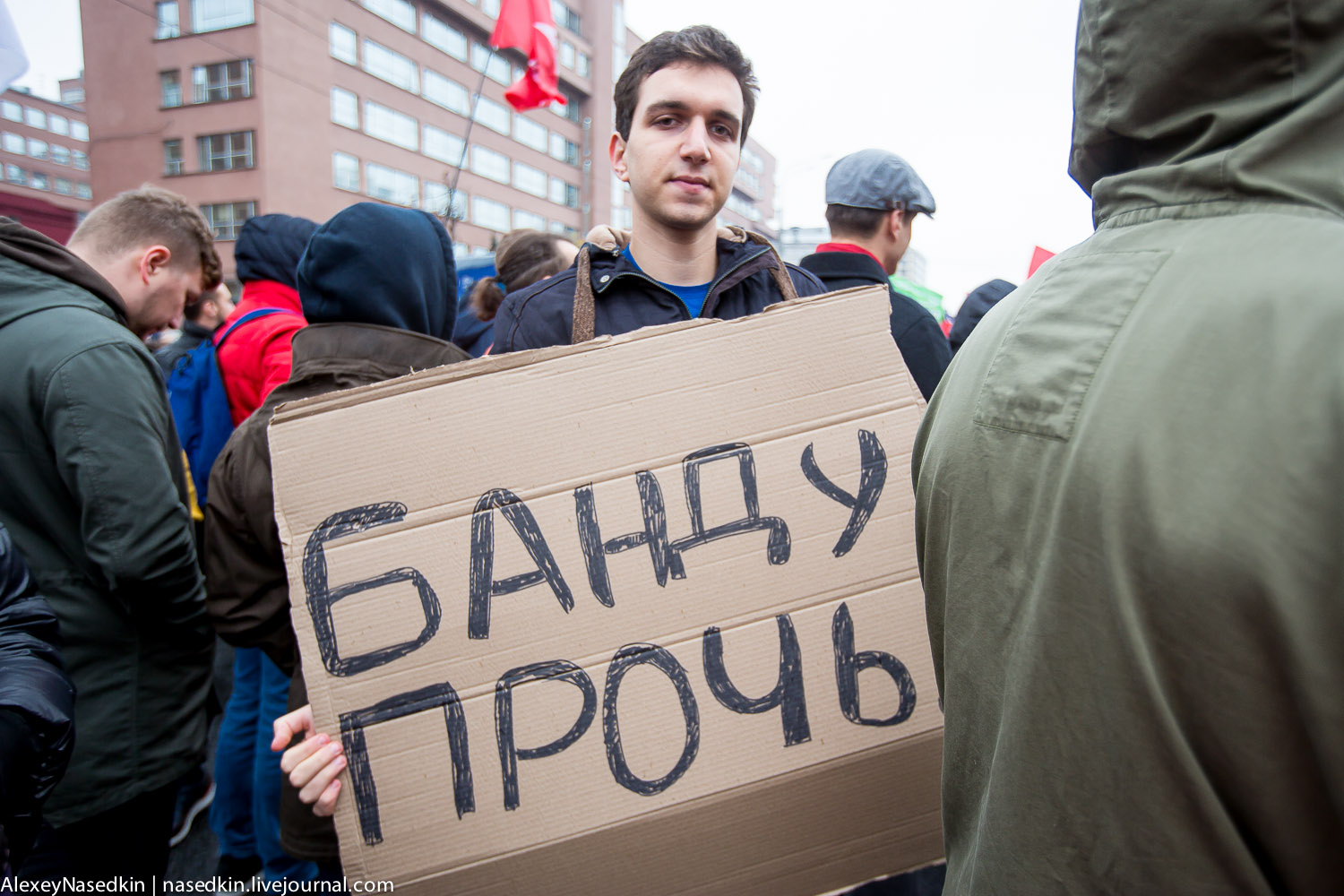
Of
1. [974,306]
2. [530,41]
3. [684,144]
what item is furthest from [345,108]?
[684,144]

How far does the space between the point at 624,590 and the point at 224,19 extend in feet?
98.3

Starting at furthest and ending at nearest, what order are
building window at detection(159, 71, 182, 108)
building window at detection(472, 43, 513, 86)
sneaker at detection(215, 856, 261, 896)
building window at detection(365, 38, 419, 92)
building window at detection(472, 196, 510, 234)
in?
1. building window at detection(472, 43, 513, 86)
2. building window at detection(472, 196, 510, 234)
3. building window at detection(365, 38, 419, 92)
4. building window at detection(159, 71, 182, 108)
5. sneaker at detection(215, 856, 261, 896)

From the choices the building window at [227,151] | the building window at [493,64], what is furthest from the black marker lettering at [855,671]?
the building window at [493,64]

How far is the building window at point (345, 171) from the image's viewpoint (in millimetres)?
24902

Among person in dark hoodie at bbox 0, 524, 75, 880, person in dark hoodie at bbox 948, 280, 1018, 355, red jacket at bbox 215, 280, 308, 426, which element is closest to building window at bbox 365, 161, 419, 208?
red jacket at bbox 215, 280, 308, 426

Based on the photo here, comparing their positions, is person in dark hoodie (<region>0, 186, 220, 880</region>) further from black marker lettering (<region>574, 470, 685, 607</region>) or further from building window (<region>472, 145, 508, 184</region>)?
building window (<region>472, 145, 508, 184</region>)

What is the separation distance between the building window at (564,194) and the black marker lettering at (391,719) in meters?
38.7

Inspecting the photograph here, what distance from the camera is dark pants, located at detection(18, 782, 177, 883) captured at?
5.14ft

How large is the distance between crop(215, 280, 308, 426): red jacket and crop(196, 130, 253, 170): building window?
24894 millimetres

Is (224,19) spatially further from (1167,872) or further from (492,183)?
(1167,872)

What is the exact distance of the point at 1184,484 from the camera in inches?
21.4

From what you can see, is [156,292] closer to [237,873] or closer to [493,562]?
[493,562]

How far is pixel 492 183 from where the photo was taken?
32.8 meters

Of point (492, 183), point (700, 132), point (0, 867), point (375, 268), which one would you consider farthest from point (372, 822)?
point (492, 183)
